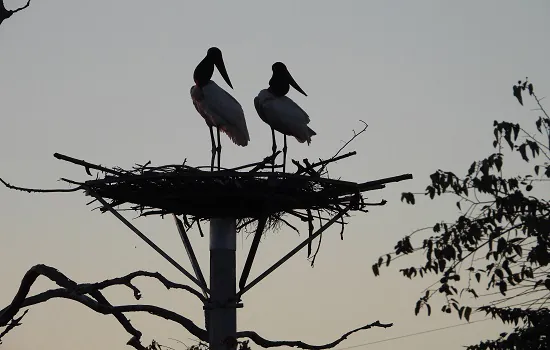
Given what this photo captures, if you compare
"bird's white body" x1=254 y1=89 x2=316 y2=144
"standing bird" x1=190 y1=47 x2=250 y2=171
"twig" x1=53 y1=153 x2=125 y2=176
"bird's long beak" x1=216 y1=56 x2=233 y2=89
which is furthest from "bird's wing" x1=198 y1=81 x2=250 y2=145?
"twig" x1=53 y1=153 x2=125 y2=176

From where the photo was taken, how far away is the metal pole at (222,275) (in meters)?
11.2

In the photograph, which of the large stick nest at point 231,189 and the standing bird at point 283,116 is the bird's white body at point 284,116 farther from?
the large stick nest at point 231,189

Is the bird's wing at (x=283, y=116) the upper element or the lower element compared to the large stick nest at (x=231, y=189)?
upper

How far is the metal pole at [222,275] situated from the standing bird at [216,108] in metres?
2.14

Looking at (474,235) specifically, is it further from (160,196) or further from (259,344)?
(160,196)

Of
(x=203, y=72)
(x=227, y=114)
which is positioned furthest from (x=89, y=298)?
(x=203, y=72)

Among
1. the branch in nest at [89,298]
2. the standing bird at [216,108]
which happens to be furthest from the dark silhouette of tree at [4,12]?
the standing bird at [216,108]

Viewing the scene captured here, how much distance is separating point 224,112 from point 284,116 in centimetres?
71

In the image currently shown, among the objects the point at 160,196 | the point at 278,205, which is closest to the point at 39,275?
the point at 160,196

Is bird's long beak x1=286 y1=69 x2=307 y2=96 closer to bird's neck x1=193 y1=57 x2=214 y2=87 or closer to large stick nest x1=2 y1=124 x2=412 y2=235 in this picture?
bird's neck x1=193 y1=57 x2=214 y2=87

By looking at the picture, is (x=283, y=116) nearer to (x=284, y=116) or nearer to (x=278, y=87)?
(x=284, y=116)

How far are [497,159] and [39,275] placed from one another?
4614 millimetres

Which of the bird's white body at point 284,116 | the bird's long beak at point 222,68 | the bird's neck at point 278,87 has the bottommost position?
the bird's white body at point 284,116

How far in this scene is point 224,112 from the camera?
527 inches
